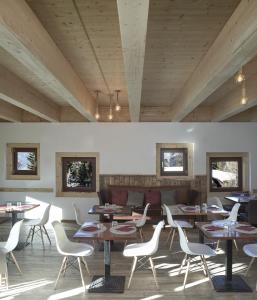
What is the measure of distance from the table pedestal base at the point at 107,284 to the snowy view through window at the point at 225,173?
5.21 m

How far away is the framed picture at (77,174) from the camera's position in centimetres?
863

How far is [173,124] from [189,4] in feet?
19.1

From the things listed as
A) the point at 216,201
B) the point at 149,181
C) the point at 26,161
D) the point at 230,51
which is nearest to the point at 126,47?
the point at 230,51

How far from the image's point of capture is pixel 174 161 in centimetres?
869

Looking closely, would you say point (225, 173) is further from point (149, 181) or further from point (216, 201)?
point (149, 181)

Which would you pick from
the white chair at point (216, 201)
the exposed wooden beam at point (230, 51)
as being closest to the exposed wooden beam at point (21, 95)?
the exposed wooden beam at point (230, 51)

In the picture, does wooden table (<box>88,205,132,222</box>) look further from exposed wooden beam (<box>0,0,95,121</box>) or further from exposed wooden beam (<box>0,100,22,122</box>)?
exposed wooden beam (<box>0,100,22,122</box>)

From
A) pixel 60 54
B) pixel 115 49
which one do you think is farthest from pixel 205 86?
pixel 60 54

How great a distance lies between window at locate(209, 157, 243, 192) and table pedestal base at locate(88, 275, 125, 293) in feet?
16.9

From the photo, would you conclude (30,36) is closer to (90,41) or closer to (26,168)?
(90,41)

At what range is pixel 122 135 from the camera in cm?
858

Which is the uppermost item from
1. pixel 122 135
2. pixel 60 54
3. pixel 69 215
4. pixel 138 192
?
pixel 60 54

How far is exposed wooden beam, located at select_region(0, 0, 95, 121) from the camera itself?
244 centimetres

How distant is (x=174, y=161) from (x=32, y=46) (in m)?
6.32
